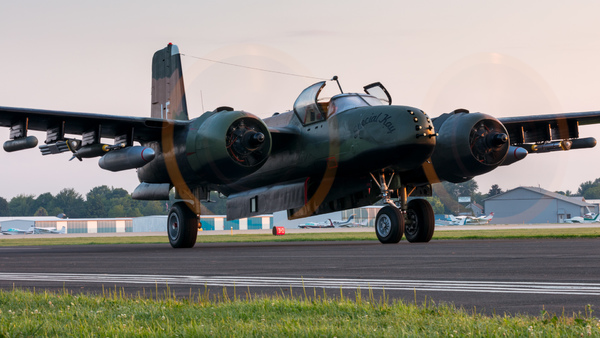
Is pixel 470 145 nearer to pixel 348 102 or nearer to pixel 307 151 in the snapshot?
pixel 348 102

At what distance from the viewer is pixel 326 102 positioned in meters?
21.8

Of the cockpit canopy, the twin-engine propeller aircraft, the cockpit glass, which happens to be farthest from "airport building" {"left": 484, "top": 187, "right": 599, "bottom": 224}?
the cockpit glass

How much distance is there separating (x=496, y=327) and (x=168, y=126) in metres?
17.6

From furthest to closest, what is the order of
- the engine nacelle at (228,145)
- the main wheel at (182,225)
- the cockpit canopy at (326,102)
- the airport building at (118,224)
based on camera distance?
the airport building at (118,224) < the main wheel at (182,225) < the cockpit canopy at (326,102) < the engine nacelle at (228,145)

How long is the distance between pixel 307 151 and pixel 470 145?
5202mm

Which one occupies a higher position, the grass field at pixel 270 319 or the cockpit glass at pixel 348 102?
the cockpit glass at pixel 348 102

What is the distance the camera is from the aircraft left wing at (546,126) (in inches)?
942

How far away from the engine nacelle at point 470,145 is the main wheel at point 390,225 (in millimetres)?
2660

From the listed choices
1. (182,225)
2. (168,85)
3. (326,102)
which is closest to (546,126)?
(326,102)

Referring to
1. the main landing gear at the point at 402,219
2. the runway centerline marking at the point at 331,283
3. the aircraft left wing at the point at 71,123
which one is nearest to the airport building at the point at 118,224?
the aircraft left wing at the point at 71,123

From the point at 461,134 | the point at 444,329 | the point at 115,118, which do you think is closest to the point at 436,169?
the point at 461,134

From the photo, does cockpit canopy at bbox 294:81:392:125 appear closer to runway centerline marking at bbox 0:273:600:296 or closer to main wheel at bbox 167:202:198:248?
main wheel at bbox 167:202:198:248

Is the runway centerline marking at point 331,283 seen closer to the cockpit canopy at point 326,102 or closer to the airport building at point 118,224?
the cockpit canopy at point 326,102

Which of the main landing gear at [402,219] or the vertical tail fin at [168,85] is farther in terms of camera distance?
the vertical tail fin at [168,85]
